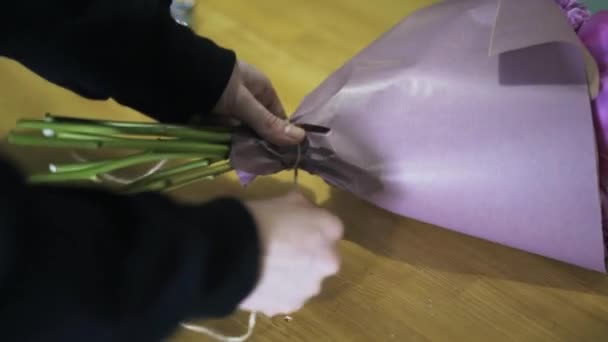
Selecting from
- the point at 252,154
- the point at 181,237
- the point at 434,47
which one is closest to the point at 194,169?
the point at 252,154

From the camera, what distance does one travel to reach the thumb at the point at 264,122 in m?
0.52

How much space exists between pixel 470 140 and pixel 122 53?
12.2 inches

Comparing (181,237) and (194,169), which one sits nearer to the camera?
(181,237)

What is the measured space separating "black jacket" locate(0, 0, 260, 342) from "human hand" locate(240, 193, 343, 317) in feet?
0.05

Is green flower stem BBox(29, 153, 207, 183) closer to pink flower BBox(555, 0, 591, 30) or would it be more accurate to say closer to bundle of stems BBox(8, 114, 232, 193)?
bundle of stems BBox(8, 114, 232, 193)

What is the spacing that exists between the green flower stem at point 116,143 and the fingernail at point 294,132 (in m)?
0.06

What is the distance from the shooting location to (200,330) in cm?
48

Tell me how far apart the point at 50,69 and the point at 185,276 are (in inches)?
10.2

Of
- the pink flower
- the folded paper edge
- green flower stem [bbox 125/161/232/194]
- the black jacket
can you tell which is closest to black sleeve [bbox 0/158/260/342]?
the black jacket

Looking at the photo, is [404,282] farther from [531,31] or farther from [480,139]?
[531,31]

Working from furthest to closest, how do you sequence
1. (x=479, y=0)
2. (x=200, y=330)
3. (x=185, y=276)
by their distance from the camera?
(x=479, y=0) < (x=200, y=330) < (x=185, y=276)

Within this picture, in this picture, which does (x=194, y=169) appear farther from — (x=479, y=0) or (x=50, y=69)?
(x=479, y=0)

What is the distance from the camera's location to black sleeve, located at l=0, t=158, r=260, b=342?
1.05 ft

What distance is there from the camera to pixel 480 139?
525mm
